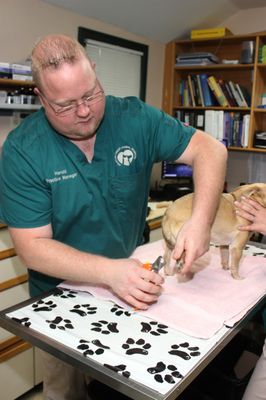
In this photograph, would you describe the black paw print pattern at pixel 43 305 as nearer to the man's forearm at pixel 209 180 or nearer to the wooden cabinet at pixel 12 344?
the man's forearm at pixel 209 180

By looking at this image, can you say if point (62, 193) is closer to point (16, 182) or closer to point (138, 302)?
point (16, 182)

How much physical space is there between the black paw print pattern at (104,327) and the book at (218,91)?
2.61 meters

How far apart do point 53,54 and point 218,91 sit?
2460 millimetres

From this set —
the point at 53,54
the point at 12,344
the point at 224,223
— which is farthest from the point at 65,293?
the point at 12,344

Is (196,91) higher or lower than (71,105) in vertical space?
higher

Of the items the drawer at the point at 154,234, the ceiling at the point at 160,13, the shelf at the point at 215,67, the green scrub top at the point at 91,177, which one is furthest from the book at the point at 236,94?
the green scrub top at the point at 91,177

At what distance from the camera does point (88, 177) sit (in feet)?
3.82

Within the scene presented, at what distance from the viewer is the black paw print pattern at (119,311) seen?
102cm

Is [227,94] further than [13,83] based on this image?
Yes

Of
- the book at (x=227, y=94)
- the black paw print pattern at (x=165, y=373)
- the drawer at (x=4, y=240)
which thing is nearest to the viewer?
the black paw print pattern at (x=165, y=373)

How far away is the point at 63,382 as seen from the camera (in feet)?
4.39

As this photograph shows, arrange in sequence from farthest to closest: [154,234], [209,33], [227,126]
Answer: [227,126] → [209,33] → [154,234]

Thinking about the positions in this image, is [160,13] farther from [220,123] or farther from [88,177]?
[88,177]

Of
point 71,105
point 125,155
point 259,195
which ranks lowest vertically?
point 259,195
